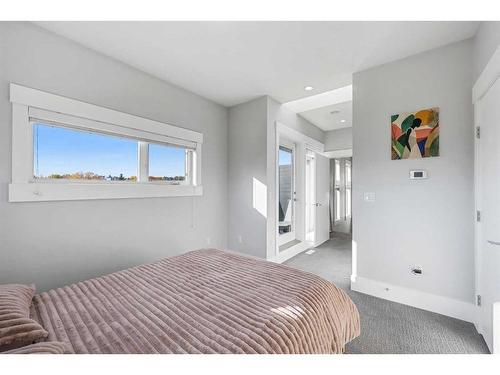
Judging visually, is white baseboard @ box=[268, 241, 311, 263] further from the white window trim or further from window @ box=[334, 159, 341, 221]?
window @ box=[334, 159, 341, 221]

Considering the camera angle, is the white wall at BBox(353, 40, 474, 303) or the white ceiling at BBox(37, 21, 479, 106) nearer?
the white ceiling at BBox(37, 21, 479, 106)

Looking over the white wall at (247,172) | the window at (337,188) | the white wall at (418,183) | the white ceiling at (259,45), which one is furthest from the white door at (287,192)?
the window at (337,188)

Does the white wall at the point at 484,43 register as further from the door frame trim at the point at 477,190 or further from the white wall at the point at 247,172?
the white wall at the point at 247,172

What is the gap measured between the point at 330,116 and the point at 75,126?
12.7 feet

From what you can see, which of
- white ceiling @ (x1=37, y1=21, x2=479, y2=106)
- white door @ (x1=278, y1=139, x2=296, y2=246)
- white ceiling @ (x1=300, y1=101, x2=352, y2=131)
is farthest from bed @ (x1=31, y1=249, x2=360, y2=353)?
white ceiling @ (x1=300, y1=101, x2=352, y2=131)

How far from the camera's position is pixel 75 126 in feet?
6.88

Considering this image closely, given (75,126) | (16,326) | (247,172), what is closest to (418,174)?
(247,172)

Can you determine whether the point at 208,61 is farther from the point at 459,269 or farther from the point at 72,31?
the point at 459,269

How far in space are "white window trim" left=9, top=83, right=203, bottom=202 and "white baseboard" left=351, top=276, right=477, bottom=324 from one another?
2546 millimetres

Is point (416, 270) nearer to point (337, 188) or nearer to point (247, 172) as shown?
point (247, 172)

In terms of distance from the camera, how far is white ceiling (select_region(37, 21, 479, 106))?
1857 mm

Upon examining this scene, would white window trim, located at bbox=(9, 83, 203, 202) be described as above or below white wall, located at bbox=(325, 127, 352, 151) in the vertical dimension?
below
